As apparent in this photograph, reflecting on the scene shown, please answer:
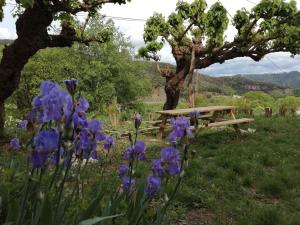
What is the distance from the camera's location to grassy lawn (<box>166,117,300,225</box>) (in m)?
5.42

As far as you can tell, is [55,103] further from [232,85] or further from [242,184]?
[232,85]

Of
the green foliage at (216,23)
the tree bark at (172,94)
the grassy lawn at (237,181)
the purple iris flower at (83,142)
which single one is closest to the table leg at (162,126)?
the grassy lawn at (237,181)

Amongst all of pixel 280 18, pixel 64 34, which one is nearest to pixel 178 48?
pixel 280 18

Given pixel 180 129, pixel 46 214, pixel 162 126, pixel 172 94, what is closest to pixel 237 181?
pixel 162 126

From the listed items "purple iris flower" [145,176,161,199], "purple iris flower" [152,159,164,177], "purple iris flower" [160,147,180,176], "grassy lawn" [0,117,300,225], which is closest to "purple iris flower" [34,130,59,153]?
"purple iris flower" [160,147,180,176]

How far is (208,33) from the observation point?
Result: 17062 millimetres

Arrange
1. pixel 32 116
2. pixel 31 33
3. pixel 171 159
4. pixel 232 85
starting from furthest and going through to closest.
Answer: pixel 232 85, pixel 31 33, pixel 171 159, pixel 32 116

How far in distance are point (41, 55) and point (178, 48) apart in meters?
6.39

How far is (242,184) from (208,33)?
10852 mm

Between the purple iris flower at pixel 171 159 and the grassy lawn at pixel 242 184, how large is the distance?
3.12 meters

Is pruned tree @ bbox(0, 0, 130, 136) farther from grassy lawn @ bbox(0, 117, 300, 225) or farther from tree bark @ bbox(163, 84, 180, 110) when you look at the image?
tree bark @ bbox(163, 84, 180, 110)

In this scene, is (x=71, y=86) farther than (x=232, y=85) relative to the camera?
No

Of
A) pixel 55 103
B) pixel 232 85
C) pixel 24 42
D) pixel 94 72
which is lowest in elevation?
pixel 232 85

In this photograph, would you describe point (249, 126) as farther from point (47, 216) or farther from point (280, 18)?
point (47, 216)
